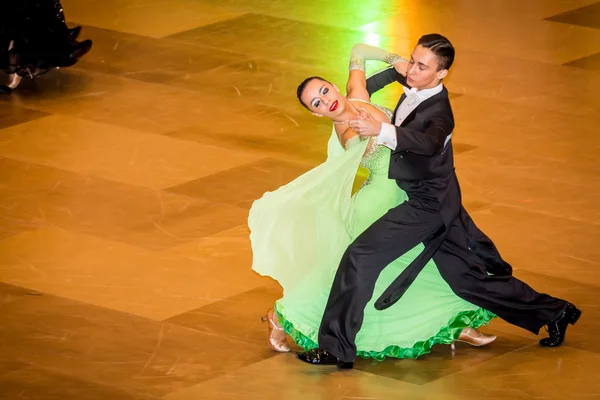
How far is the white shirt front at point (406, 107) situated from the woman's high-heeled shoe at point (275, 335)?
115 cm

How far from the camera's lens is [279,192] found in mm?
6273

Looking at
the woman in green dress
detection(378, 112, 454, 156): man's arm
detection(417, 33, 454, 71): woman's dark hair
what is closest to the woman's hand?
the woman in green dress

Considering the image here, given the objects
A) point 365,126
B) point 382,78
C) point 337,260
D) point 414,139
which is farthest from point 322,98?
point 337,260

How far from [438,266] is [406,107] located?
2.57ft

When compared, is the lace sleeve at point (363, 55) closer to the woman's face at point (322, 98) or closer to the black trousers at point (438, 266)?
the woman's face at point (322, 98)

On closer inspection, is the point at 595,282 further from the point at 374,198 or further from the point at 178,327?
the point at 178,327

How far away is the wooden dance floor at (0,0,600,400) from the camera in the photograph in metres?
6.20

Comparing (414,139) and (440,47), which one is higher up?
(440,47)

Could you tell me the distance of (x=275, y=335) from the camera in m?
6.35

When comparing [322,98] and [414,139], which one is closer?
[414,139]

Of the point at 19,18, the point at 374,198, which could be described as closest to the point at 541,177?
the point at 374,198

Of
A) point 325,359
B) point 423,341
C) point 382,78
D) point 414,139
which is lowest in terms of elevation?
point 325,359

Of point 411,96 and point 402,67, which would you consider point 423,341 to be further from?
point 402,67

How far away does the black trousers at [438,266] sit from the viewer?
5957 mm
